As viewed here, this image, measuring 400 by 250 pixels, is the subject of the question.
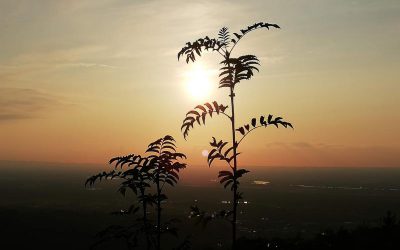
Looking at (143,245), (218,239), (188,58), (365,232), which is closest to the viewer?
(188,58)

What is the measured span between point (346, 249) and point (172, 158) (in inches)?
381

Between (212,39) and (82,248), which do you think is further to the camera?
(82,248)

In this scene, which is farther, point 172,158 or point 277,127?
point 172,158

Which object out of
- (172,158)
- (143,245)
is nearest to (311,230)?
(143,245)

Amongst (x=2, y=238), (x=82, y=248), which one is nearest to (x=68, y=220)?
(x=2, y=238)

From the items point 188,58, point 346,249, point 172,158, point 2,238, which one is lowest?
point 2,238

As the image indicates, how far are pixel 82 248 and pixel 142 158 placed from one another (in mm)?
109658

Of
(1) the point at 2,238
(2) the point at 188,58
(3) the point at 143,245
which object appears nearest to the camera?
(2) the point at 188,58

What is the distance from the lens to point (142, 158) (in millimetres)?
8391

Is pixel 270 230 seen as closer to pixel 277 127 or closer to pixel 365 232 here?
pixel 365 232

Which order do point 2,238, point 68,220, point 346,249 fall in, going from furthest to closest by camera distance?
point 68,220
point 2,238
point 346,249

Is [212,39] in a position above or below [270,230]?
above

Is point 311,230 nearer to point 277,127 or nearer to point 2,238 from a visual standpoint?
point 2,238

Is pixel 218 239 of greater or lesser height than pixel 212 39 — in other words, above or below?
below
